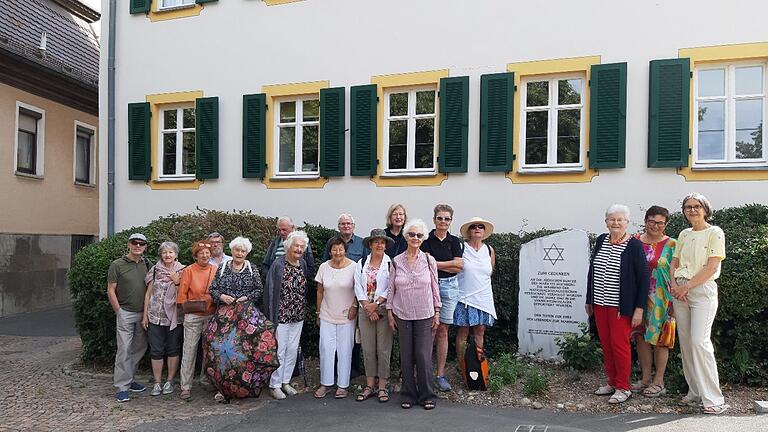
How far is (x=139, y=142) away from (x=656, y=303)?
973cm

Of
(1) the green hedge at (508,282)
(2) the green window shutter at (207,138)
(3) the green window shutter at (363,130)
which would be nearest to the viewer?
(1) the green hedge at (508,282)

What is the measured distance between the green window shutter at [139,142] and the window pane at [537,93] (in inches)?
275

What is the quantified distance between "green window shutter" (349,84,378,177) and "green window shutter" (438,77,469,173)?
3.76ft

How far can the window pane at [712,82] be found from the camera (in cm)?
888

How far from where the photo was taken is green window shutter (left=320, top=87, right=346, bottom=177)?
421 inches

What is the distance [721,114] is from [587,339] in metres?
4.13

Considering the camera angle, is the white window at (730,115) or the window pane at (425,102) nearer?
the white window at (730,115)

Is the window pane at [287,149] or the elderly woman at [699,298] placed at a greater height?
the window pane at [287,149]

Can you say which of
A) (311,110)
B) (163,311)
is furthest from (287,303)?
(311,110)

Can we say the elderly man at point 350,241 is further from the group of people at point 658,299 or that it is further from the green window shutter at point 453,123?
the green window shutter at point 453,123

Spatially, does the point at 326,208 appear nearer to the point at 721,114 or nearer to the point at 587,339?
the point at 587,339

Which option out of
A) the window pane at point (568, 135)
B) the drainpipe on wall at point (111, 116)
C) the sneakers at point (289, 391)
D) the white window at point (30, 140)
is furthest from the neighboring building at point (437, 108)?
the sneakers at point (289, 391)

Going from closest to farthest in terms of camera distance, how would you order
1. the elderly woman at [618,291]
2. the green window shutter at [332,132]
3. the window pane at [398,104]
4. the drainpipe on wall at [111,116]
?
the elderly woman at [618,291] → the window pane at [398,104] → the green window shutter at [332,132] → the drainpipe on wall at [111,116]

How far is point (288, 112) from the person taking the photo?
37.6 ft
